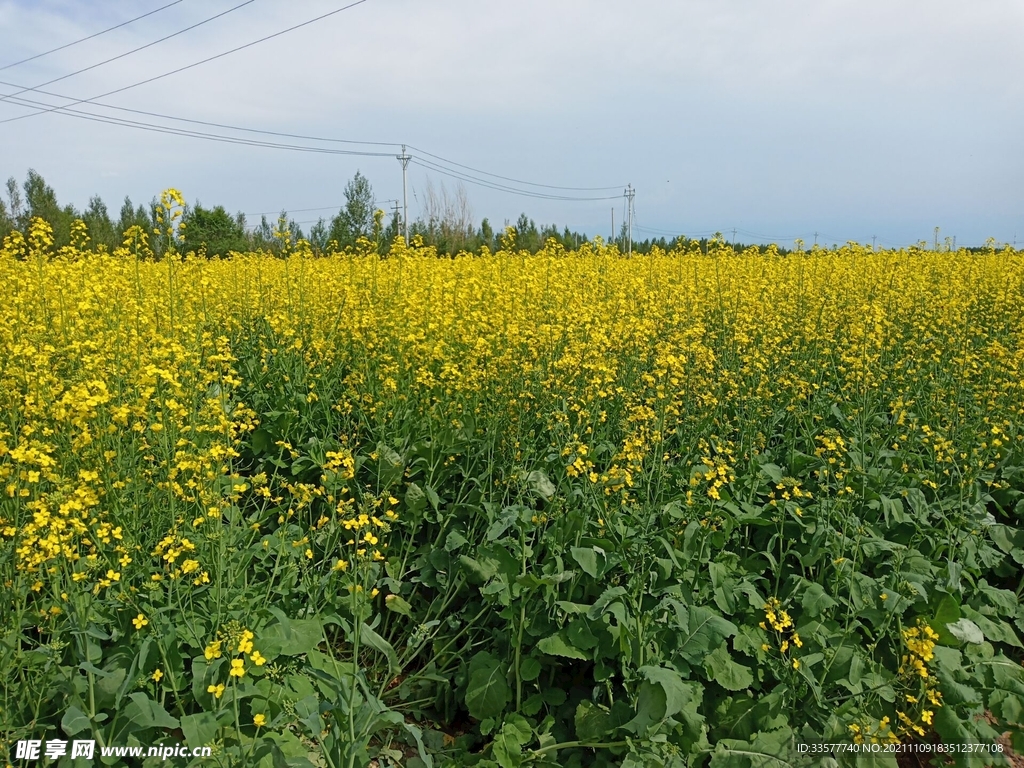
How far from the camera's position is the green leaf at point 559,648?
247 centimetres

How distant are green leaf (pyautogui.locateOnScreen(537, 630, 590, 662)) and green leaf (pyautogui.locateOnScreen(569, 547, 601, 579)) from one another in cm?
27

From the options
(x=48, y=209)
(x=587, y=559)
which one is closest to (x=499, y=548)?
(x=587, y=559)

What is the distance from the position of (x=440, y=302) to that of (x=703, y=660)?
315 centimetres

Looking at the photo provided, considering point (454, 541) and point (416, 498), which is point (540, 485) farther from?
point (416, 498)

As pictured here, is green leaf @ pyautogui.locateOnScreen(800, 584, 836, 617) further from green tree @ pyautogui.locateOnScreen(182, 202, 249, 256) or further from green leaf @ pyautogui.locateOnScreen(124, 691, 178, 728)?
green tree @ pyautogui.locateOnScreen(182, 202, 249, 256)

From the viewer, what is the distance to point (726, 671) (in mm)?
2529

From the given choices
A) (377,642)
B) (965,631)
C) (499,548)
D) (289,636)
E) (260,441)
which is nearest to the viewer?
(289,636)

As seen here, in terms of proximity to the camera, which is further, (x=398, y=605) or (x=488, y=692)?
(x=398, y=605)

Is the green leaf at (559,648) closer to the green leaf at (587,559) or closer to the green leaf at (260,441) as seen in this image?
the green leaf at (587,559)

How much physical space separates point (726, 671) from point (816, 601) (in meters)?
0.47

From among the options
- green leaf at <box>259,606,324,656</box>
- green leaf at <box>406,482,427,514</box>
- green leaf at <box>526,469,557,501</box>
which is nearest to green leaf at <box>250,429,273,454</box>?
green leaf at <box>406,482,427,514</box>

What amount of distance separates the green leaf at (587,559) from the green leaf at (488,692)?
1.77 feet

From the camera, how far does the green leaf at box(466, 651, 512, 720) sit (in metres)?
2.63

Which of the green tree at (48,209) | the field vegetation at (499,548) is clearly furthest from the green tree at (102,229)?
the field vegetation at (499,548)
